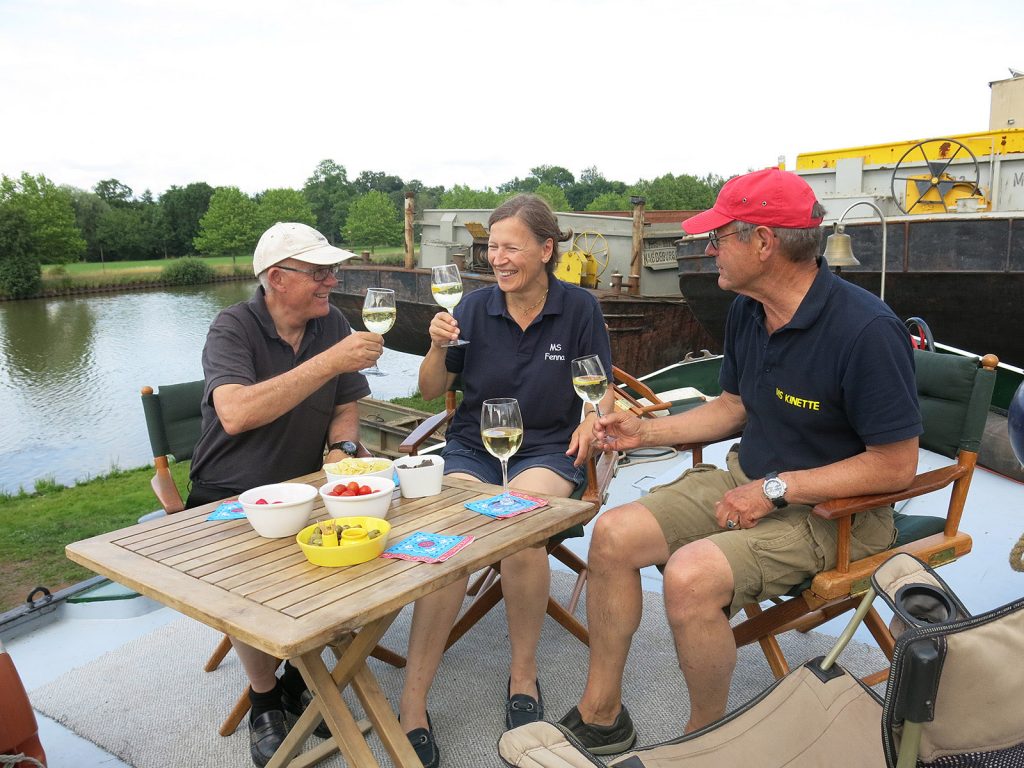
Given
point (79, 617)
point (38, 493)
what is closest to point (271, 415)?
point (79, 617)

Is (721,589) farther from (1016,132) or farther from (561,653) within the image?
(1016,132)

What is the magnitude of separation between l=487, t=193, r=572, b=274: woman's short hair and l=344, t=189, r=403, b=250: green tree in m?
49.3

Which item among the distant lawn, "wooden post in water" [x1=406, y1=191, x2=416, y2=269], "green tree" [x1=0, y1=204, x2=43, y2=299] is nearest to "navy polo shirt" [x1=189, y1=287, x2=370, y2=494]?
"wooden post in water" [x1=406, y1=191, x2=416, y2=269]

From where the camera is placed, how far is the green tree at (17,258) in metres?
39.1

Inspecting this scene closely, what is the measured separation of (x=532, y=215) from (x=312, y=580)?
1.67 metres

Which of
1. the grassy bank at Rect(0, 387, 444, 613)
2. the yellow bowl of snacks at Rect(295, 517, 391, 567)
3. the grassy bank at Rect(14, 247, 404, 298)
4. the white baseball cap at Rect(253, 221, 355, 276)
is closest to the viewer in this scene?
the yellow bowl of snacks at Rect(295, 517, 391, 567)

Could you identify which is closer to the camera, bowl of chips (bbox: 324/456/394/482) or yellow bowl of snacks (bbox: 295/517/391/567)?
yellow bowl of snacks (bbox: 295/517/391/567)

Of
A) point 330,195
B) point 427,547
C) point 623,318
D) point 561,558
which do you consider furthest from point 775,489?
point 330,195

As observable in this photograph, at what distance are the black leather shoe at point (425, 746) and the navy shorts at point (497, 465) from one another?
0.82 metres

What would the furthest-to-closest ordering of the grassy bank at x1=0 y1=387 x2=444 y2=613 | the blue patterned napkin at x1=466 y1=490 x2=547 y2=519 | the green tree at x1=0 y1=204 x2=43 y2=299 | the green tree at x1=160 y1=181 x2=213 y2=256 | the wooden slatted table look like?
the green tree at x1=160 y1=181 x2=213 y2=256 < the green tree at x1=0 y1=204 x2=43 y2=299 < the grassy bank at x1=0 y1=387 x2=444 y2=613 < the blue patterned napkin at x1=466 y1=490 x2=547 y2=519 < the wooden slatted table

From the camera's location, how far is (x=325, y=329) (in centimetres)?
285

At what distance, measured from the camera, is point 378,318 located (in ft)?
8.14

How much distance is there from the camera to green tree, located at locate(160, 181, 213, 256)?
53.2m

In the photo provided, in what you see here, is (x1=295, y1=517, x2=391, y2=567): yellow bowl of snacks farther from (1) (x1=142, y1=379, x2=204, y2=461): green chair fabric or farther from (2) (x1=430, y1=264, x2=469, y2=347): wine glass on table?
(1) (x1=142, y1=379, x2=204, y2=461): green chair fabric
